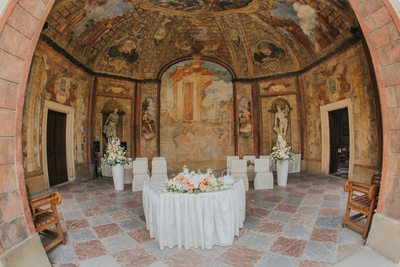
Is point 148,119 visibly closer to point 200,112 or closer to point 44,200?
point 200,112

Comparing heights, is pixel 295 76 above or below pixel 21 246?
above

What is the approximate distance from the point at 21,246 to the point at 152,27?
9542 millimetres

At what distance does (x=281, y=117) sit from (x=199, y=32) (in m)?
5.49

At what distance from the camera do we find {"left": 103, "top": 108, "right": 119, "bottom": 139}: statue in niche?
35.5ft

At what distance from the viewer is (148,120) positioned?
11.6 metres

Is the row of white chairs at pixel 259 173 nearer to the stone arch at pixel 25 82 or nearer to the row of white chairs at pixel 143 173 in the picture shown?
the row of white chairs at pixel 143 173

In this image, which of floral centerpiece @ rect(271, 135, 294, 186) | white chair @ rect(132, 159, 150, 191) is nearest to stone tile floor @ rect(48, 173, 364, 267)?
white chair @ rect(132, 159, 150, 191)

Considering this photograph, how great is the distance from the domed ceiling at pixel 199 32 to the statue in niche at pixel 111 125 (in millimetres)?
1953

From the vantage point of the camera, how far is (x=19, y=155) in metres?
2.93

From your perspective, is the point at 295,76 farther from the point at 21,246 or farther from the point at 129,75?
the point at 21,246

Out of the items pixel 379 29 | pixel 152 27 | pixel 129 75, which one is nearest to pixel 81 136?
pixel 129 75

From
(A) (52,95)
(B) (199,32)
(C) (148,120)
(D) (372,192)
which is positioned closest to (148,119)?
(C) (148,120)

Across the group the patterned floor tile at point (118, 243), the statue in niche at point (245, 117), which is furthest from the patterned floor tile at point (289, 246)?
the statue in niche at point (245, 117)

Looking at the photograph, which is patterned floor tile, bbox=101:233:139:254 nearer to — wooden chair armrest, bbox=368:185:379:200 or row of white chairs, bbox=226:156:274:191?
wooden chair armrest, bbox=368:185:379:200
